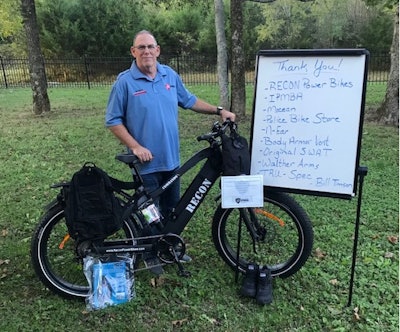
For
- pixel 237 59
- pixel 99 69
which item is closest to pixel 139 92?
pixel 237 59

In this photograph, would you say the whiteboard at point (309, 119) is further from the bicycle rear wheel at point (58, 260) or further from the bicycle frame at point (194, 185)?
the bicycle rear wheel at point (58, 260)

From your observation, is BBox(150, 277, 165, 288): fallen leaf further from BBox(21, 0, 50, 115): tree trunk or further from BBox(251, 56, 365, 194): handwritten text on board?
BBox(21, 0, 50, 115): tree trunk

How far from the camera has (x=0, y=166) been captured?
21.3 ft

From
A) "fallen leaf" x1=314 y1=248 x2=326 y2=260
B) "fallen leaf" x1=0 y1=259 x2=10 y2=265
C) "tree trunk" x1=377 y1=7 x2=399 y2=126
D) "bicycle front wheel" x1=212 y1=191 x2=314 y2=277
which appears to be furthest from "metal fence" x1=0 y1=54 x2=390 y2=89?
"fallen leaf" x1=0 y1=259 x2=10 y2=265

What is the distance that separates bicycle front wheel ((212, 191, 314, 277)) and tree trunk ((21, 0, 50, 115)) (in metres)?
8.62

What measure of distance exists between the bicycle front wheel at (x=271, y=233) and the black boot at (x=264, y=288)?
246 mm

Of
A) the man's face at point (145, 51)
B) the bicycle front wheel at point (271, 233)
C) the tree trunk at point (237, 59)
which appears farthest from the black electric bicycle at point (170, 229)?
the tree trunk at point (237, 59)

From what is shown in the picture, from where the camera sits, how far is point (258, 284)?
10.4 feet

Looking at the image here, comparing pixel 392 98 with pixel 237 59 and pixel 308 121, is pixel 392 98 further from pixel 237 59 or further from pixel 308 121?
pixel 308 121

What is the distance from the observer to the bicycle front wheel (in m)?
3.19

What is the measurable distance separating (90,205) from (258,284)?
1.27 meters

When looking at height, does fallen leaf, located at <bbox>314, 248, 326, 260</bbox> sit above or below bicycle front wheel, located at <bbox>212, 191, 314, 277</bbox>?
below

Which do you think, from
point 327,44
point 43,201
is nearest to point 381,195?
point 43,201

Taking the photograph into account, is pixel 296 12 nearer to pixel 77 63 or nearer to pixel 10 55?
pixel 77 63
